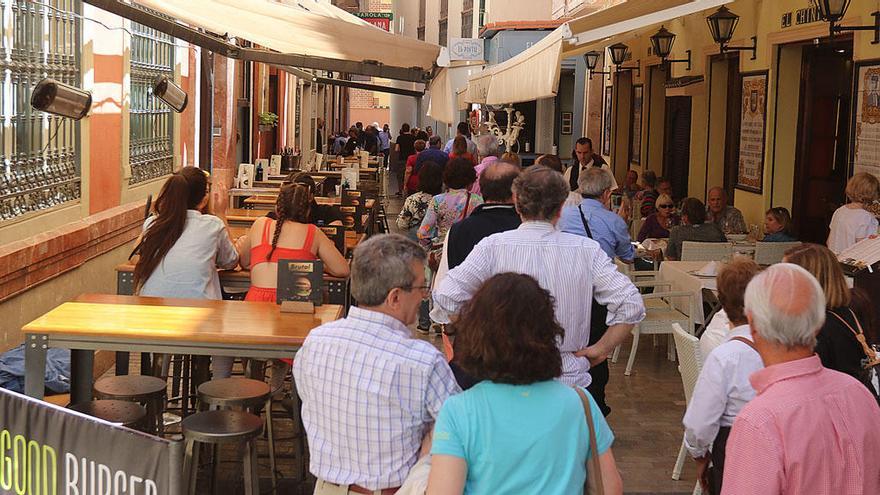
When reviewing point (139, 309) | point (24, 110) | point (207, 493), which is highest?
point (24, 110)

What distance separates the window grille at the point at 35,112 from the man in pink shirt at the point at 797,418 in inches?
215

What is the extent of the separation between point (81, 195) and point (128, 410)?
14.6ft

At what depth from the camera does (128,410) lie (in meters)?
5.06

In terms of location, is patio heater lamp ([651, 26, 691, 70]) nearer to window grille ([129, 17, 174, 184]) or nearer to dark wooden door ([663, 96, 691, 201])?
dark wooden door ([663, 96, 691, 201])

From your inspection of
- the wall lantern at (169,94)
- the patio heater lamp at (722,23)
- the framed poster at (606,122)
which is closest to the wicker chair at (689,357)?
the patio heater lamp at (722,23)

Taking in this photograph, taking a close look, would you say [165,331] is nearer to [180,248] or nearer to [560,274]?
[180,248]

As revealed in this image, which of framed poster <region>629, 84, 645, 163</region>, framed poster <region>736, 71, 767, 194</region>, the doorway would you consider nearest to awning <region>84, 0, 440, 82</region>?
framed poster <region>736, 71, 767, 194</region>

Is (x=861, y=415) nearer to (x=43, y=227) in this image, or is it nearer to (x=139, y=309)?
(x=139, y=309)

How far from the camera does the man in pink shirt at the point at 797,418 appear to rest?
300 cm

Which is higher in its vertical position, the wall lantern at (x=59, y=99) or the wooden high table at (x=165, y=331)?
the wall lantern at (x=59, y=99)

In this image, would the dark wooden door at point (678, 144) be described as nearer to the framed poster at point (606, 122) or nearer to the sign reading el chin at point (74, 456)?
the framed poster at point (606, 122)

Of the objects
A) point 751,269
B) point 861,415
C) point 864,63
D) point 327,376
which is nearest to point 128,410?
point 327,376

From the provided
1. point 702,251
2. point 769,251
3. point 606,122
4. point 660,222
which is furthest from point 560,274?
point 606,122

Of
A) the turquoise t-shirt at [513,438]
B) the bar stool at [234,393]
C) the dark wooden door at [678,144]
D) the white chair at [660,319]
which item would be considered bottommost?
the white chair at [660,319]
